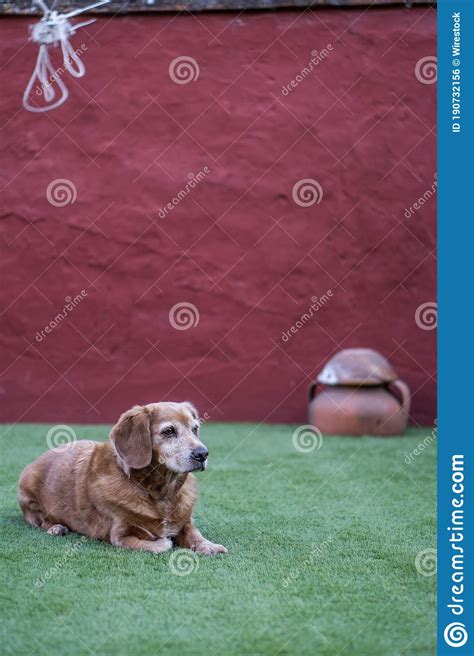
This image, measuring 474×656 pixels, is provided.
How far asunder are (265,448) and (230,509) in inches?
92.0

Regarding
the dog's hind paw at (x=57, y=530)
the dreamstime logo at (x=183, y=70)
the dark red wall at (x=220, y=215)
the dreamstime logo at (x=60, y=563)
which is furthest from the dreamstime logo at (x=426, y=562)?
the dreamstime logo at (x=183, y=70)

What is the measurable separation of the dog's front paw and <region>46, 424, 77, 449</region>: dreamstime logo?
345cm

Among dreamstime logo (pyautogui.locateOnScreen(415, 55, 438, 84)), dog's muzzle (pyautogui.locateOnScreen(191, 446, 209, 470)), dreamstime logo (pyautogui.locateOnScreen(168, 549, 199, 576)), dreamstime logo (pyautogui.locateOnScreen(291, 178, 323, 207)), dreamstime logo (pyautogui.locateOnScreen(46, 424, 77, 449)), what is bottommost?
dreamstime logo (pyautogui.locateOnScreen(46, 424, 77, 449))

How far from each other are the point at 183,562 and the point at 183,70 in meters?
6.29

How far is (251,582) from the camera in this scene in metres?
3.56

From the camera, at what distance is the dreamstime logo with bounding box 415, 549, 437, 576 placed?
3771mm

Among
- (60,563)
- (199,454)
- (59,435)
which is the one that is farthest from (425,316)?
(60,563)

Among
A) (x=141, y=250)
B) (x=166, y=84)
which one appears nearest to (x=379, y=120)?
(x=166, y=84)

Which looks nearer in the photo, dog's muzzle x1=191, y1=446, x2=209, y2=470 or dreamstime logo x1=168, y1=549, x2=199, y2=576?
dreamstime logo x1=168, y1=549, x2=199, y2=576

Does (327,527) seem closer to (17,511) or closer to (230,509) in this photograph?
(230,509)
